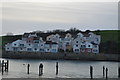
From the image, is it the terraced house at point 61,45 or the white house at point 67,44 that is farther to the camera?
the white house at point 67,44

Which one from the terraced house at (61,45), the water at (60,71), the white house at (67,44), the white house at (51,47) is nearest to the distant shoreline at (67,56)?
the terraced house at (61,45)

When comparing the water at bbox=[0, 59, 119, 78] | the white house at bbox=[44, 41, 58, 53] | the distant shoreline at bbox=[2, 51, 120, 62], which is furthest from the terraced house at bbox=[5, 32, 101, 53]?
the water at bbox=[0, 59, 119, 78]

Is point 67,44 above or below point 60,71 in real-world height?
above

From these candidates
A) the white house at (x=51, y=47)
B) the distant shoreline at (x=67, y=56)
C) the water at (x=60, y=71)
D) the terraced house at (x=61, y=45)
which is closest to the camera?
the water at (x=60, y=71)

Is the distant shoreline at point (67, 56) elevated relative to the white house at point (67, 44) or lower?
lower

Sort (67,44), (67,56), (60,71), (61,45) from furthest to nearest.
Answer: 1. (61,45)
2. (67,44)
3. (67,56)
4. (60,71)

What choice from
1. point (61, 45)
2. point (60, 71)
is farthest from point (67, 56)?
point (60, 71)

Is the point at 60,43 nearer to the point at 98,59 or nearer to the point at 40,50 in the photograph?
the point at 40,50

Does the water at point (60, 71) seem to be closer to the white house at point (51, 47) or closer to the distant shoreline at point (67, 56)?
the distant shoreline at point (67, 56)

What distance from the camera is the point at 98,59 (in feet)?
219

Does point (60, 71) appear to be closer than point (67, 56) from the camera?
Yes

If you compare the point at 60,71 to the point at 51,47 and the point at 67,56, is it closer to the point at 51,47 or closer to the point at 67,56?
the point at 67,56

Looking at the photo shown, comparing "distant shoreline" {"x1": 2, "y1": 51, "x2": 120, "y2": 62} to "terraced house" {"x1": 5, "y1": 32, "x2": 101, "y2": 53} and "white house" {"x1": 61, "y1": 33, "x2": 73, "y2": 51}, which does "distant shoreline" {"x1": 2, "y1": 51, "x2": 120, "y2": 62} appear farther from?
"white house" {"x1": 61, "y1": 33, "x2": 73, "y2": 51}

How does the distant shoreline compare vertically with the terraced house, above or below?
below
